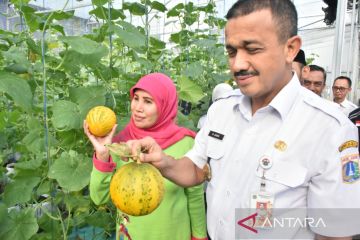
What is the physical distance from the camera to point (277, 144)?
1053 mm

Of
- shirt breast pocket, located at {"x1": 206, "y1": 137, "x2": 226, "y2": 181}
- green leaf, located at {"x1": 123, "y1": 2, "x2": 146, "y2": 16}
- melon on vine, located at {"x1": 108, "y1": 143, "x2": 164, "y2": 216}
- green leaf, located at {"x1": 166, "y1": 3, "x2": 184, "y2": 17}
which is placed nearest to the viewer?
melon on vine, located at {"x1": 108, "y1": 143, "x2": 164, "y2": 216}

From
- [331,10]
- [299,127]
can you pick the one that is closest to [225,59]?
[299,127]

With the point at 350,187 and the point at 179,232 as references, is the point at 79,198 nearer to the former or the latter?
the point at 179,232

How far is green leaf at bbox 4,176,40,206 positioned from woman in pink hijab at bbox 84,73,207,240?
0.28m

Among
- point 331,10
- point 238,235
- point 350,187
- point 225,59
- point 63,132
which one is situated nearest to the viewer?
point 350,187

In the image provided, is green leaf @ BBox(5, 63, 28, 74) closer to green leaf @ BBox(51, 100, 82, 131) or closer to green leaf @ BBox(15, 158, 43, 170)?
green leaf @ BBox(51, 100, 82, 131)

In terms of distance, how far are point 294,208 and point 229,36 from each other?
58 cm

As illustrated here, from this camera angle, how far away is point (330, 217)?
990 millimetres

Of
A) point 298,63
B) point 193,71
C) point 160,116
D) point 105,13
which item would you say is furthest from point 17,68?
point 298,63

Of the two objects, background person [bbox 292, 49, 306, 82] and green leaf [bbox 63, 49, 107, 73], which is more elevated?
background person [bbox 292, 49, 306, 82]

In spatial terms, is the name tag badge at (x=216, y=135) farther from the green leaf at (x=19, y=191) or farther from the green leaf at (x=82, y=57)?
the green leaf at (x=19, y=191)

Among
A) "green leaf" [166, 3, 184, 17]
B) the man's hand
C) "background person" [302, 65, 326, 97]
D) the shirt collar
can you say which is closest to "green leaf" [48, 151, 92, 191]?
the man's hand

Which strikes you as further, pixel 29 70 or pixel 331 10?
pixel 331 10

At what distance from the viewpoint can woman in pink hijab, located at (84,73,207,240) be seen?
58.1 inches
